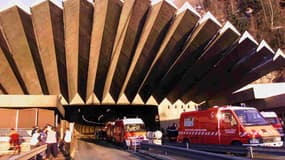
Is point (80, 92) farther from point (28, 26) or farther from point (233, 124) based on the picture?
point (233, 124)

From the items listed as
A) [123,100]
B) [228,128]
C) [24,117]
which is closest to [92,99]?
[123,100]

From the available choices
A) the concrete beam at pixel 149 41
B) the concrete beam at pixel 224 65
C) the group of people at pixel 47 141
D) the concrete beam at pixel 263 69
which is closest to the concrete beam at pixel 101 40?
the concrete beam at pixel 149 41

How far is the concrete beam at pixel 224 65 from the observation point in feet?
121

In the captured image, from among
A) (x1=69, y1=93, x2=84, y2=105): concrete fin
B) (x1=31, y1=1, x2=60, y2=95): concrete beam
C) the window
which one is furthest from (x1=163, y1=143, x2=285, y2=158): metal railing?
(x1=69, y1=93, x2=84, y2=105): concrete fin

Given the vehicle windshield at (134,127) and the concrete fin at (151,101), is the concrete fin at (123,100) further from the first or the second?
the vehicle windshield at (134,127)

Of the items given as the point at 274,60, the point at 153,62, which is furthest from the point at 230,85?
the point at 153,62

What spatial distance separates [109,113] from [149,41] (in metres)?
33.9

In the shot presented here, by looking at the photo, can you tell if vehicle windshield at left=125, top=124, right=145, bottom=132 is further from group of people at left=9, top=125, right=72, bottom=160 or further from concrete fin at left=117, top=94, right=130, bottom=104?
concrete fin at left=117, top=94, right=130, bottom=104

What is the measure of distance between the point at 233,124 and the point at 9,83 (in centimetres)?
3549

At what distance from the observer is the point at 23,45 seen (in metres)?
37.6

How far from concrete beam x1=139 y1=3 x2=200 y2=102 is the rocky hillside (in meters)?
27.7

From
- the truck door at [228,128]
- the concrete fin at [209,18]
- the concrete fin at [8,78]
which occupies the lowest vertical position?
the truck door at [228,128]

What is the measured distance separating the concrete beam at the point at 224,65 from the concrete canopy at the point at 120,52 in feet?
0.39

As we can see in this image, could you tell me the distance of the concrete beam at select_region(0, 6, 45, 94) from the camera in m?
34.7
